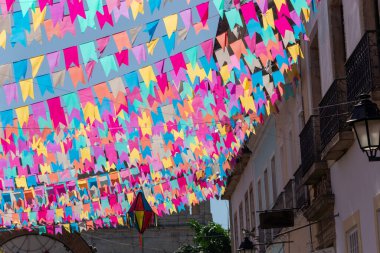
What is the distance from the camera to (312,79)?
18.2 meters

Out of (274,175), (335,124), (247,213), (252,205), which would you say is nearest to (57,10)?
(335,124)

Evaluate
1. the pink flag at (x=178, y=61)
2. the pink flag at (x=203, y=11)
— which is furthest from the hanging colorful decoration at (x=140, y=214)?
the pink flag at (x=203, y=11)

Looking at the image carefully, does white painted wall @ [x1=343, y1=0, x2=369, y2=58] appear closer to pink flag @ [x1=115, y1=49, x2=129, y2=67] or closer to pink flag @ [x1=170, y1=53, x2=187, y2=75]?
pink flag @ [x1=170, y1=53, x2=187, y2=75]

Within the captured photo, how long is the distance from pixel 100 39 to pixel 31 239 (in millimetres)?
38419

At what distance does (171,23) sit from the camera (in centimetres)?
1235

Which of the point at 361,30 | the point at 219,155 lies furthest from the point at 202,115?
the point at 361,30

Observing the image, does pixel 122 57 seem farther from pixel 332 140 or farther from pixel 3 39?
pixel 332 140

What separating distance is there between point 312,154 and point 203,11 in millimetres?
5266

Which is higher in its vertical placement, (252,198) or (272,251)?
(252,198)

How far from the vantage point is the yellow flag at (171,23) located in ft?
40.3

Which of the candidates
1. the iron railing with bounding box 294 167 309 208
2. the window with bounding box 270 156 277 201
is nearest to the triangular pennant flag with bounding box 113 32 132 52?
the iron railing with bounding box 294 167 309 208

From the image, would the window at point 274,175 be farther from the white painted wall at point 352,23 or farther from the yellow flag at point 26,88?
the yellow flag at point 26,88

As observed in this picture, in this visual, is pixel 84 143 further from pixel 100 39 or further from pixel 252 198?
pixel 252 198

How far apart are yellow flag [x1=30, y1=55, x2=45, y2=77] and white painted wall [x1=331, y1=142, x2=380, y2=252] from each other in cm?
455
